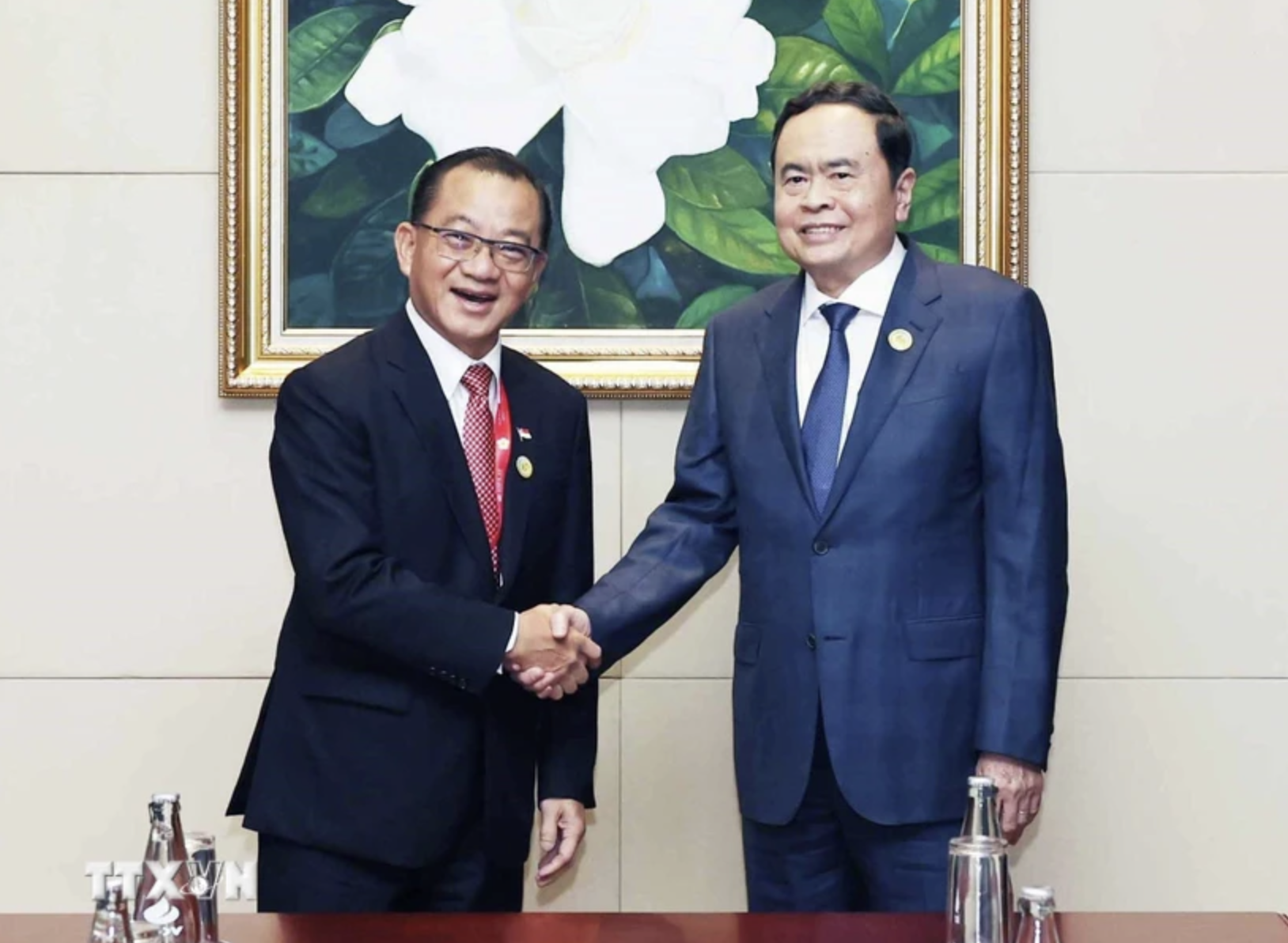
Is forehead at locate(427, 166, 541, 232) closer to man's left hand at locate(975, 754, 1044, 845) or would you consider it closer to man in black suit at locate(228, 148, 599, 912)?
man in black suit at locate(228, 148, 599, 912)

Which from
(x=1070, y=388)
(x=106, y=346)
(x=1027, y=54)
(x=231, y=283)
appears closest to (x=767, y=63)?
(x=1027, y=54)

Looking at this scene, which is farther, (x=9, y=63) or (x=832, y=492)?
(x=9, y=63)

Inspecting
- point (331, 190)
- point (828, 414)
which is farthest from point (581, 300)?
point (828, 414)

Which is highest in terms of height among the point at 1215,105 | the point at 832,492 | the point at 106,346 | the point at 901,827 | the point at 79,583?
the point at 1215,105

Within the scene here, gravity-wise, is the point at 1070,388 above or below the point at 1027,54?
below

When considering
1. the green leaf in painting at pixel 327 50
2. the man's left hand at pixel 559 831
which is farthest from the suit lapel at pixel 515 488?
the green leaf in painting at pixel 327 50

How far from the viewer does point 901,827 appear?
2.25 metres

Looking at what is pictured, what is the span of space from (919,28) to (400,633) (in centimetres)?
159

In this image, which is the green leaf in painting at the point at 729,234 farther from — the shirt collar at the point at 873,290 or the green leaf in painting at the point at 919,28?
the shirt collar at the point at 873,290

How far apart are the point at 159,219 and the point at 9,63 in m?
0.41

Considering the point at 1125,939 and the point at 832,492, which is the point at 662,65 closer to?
the point at 832,492

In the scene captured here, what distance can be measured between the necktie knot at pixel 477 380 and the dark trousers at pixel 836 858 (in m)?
0.69

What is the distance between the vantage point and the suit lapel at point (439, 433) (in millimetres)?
2342

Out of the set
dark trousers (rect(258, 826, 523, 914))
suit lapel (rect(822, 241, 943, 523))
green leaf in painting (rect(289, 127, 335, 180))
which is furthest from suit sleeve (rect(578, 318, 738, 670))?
green leaf in painting (rect(289, 127, 335, 180))
